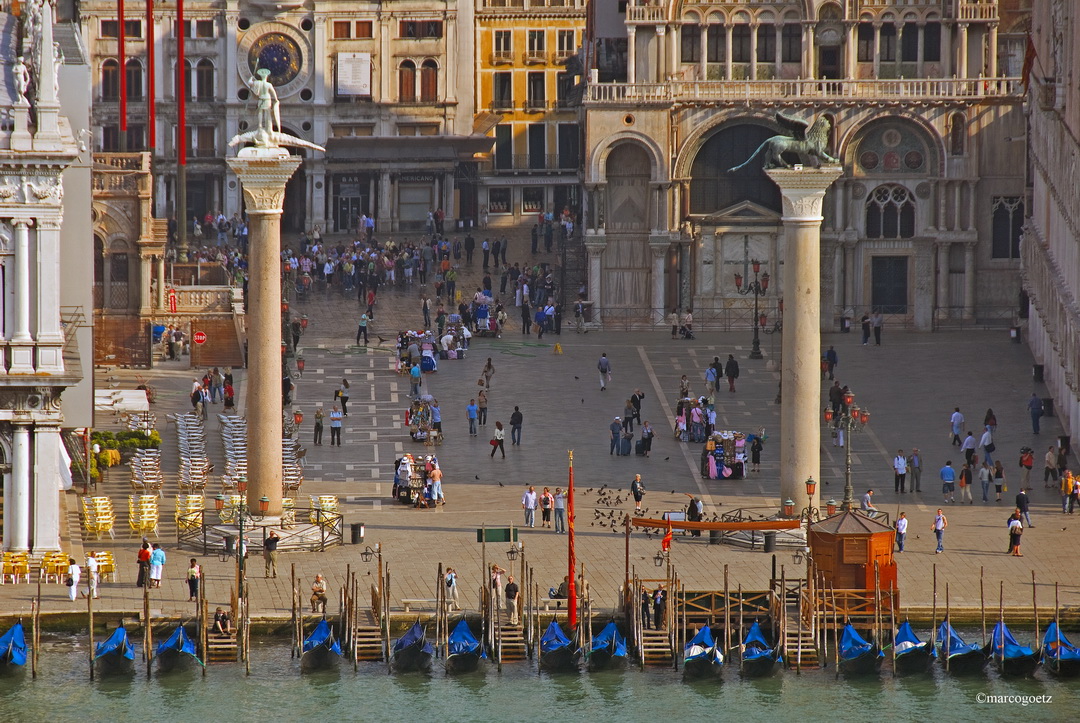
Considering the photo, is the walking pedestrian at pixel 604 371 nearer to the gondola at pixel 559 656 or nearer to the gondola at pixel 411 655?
the gondola at pixel 559 656

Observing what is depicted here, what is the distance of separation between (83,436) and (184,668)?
18.9 m

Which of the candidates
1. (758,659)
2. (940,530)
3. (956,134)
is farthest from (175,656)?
(956,134)

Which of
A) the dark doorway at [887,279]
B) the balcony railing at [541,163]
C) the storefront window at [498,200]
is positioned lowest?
the dark doorway at [887,279]

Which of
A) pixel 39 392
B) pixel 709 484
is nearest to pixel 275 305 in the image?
pixel 39 392

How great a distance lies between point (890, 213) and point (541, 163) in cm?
3321

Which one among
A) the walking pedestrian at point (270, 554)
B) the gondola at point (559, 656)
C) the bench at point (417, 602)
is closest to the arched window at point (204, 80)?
the walking pedestrian at point (270, 554)

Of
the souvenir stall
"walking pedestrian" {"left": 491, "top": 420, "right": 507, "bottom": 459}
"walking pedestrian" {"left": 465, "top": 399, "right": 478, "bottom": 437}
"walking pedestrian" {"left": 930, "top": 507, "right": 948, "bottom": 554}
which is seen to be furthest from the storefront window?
"walking pedestrian" {"left": 930, "top": 507, "right": 948, "bottom": 554}

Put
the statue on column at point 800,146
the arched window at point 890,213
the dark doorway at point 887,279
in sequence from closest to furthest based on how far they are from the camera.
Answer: the statue on column at point 800,146 → the arched window at point 890,213 → the dark doorway at point 887,279

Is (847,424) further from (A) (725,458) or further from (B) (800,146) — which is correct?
(A) (725,458)

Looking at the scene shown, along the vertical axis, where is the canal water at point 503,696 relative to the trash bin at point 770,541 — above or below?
below

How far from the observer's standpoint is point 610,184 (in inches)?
4082

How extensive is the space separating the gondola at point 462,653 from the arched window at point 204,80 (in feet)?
260

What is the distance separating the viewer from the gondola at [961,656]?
55.7 meters

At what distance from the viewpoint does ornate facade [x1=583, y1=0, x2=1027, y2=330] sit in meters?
102
